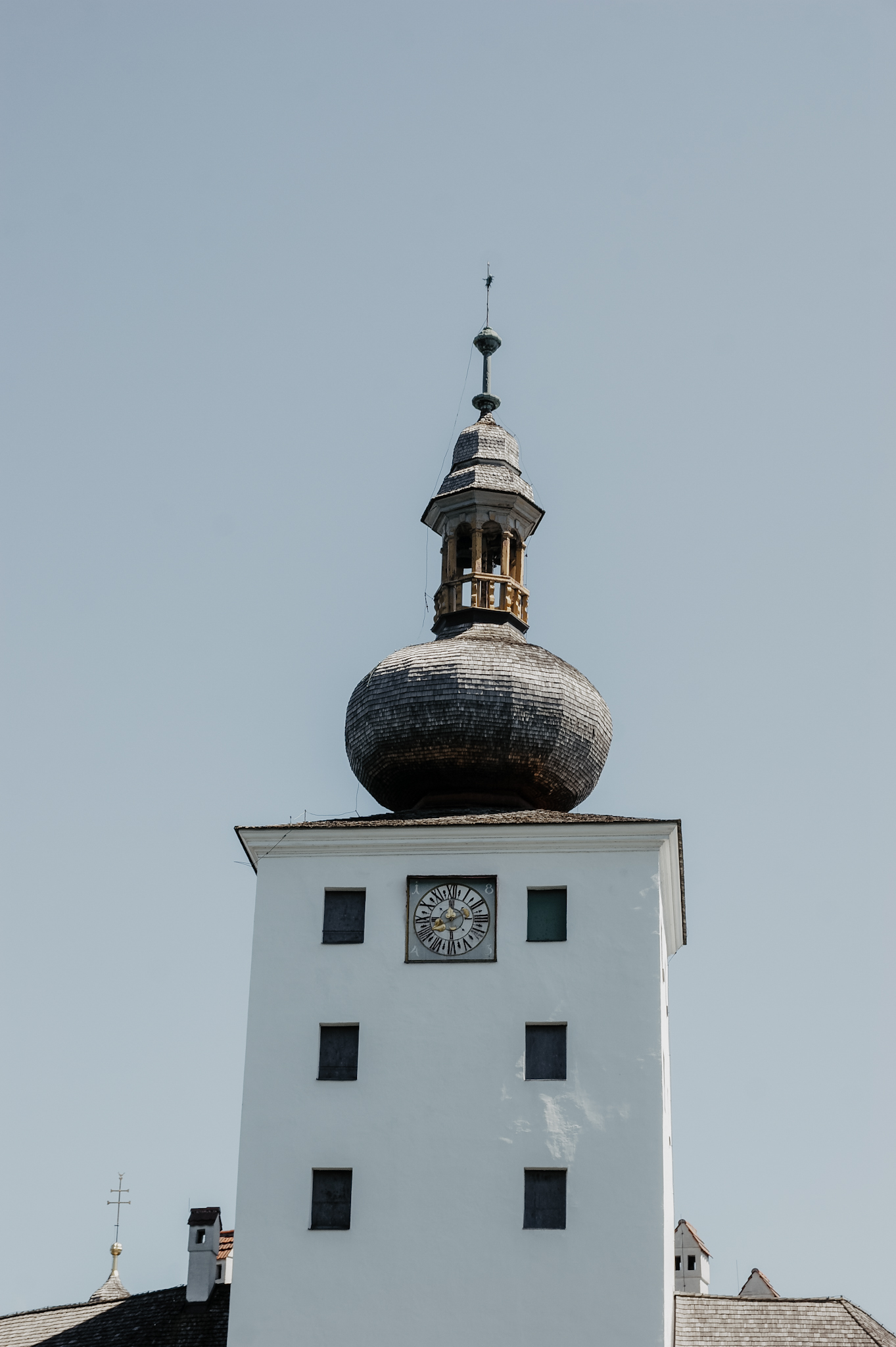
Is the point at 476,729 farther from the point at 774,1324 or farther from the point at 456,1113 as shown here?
the point at 774,1324

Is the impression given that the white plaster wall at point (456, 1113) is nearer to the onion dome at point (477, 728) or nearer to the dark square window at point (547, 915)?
the dark square window at point (547, 915)

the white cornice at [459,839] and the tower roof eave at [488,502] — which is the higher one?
the tower roof eave at [488,502]

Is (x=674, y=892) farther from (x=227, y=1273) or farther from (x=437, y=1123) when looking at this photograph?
(x=227, y=1273)

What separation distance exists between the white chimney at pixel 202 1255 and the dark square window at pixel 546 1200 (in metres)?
6.10

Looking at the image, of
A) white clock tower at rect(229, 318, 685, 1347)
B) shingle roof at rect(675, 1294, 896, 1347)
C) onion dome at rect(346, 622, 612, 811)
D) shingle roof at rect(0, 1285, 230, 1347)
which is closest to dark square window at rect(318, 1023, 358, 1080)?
white clock tower at rect(229, 318, 685, 1347)

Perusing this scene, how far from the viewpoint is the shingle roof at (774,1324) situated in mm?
32062

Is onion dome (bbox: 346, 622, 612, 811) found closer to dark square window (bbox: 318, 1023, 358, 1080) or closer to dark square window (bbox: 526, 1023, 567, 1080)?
dark square window (bbox: 526, 1023, 567, 1080)

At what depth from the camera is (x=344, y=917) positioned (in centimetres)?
3253

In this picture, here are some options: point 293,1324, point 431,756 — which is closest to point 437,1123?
point 293,1324

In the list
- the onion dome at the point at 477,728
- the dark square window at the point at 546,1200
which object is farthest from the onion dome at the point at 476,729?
the dark square window at the point at 546,1200

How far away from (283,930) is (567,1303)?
23.4 feet

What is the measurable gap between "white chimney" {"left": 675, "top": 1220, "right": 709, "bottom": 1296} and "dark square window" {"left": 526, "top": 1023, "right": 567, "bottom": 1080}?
1050 cm

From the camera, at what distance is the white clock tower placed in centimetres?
2991

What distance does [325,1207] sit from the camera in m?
30.5
